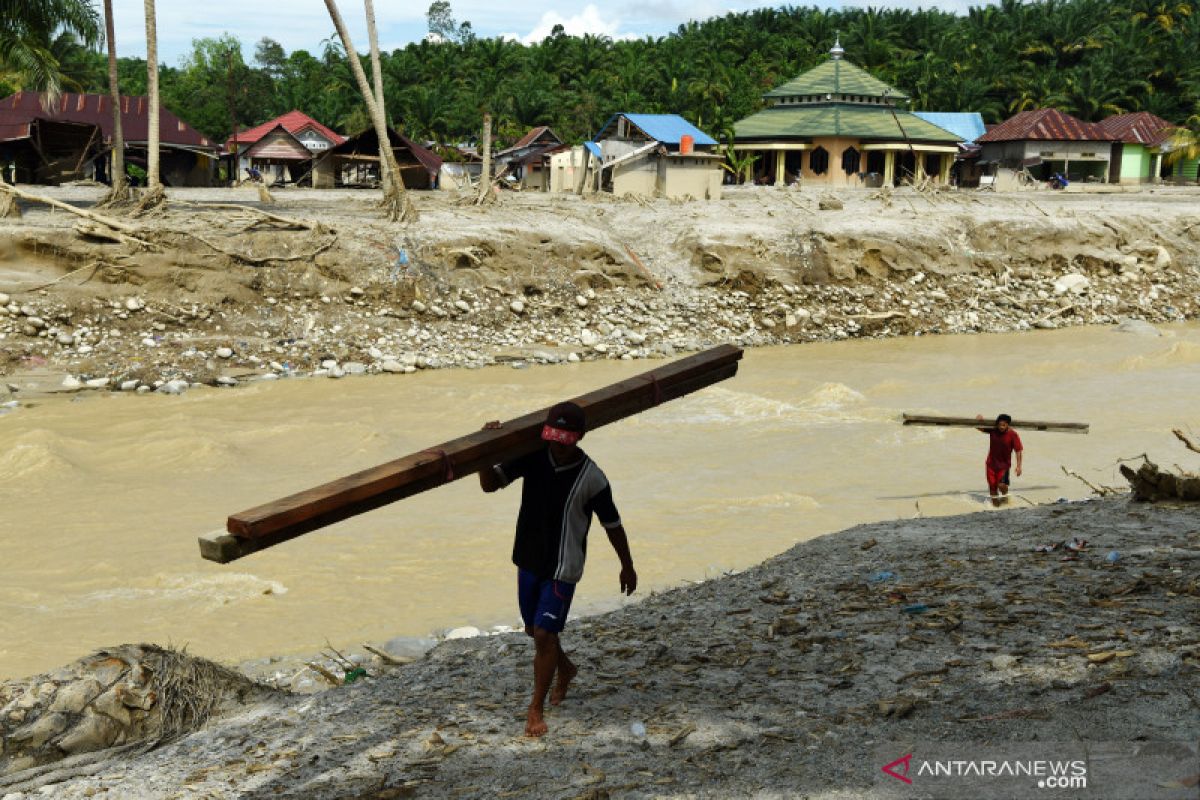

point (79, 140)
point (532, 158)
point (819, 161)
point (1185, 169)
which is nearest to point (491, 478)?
point (79, 140)

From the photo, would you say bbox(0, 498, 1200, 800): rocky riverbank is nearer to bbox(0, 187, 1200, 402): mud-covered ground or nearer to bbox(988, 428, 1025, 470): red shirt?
bbox(988, 428, 1025, 470): red shirt

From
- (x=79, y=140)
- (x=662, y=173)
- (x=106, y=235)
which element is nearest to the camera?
(x=106, y=235)

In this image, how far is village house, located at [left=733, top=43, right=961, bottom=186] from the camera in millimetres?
40969

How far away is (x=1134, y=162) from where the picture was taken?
49000 millimetres

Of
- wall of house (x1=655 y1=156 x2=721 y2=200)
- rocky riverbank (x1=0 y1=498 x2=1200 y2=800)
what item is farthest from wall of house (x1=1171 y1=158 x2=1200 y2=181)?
rocky riverbank (x1=0 y1=498 x2=1200 y2=800)

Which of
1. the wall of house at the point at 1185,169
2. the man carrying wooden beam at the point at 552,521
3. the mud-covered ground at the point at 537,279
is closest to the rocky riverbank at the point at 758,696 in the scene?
the man carrying wooden beam at the point at 552,521

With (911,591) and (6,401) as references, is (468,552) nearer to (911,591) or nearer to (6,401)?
(911,591)

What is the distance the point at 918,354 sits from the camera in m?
22.5

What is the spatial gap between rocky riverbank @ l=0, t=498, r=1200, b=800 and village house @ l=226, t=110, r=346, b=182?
129 feet

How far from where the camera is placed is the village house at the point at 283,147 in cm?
4312

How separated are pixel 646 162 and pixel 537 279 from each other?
12835 millimetres

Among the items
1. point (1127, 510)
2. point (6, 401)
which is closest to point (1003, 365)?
point (1127, 510)

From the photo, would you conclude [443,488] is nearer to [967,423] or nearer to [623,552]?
[967,423]

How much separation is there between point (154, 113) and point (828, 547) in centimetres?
2030
